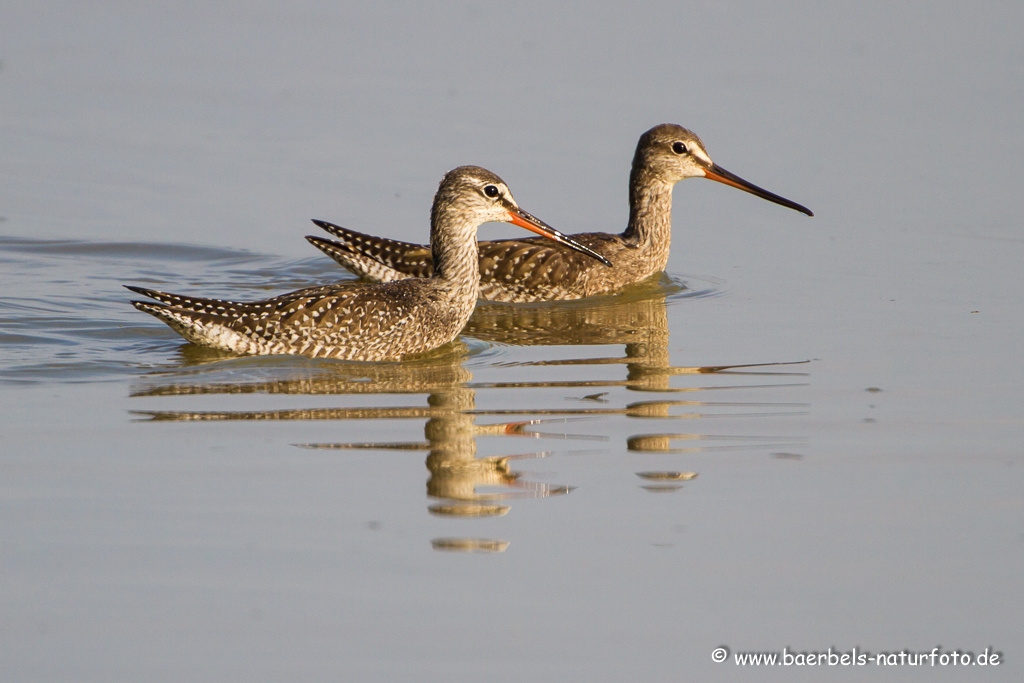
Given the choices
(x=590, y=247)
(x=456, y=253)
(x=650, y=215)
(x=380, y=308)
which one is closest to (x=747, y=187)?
(x=650, y=215)

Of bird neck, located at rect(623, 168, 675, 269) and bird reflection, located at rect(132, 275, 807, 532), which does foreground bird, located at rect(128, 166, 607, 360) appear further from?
bird neck, located at rect(623, 168, 675, 269)

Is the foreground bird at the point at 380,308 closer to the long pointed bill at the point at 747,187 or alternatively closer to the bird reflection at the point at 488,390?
the bird reflection at the point at 488,390

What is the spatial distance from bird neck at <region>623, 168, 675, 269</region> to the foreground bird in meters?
1.97

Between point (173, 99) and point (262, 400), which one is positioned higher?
point (173, 99)

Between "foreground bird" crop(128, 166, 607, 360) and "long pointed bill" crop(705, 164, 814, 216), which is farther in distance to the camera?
"long pointed bill" crop(705, 164, 814, 216)

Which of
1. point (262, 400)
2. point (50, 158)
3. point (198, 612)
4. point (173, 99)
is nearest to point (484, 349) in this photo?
point (262, 400)

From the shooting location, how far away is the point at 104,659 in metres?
4.91

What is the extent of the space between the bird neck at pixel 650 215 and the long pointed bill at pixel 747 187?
43 cm

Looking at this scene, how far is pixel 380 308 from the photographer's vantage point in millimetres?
9078

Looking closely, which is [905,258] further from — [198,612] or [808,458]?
[198,612]

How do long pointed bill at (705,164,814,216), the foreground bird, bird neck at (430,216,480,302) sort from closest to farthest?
the foreground bird, bird neck at (430,216,480,302), long pointed bill at (705,164,814,216)

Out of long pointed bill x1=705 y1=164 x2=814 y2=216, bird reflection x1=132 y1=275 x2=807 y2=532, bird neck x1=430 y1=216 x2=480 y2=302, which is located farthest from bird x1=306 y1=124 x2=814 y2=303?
bird neck x1=430 y1=216 x2=480 y2=302

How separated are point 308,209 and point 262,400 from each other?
4.85m

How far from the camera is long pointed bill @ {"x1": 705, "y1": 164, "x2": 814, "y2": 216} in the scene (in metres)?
11.2
